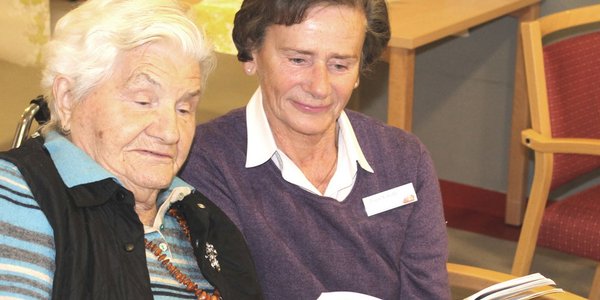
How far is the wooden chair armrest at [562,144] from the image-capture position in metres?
3.06

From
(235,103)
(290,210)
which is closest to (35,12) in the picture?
→ (235,103)

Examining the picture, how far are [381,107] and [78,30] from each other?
3.26 meters

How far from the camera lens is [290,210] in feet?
6.74

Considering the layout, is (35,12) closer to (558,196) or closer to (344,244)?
(344,244)

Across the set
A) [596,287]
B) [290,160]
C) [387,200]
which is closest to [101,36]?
[290,160]

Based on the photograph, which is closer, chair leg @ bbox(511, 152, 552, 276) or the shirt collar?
the shirt collar

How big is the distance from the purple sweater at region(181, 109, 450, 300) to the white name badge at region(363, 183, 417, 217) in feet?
0.04

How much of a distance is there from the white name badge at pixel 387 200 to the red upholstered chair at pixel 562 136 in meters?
1.01

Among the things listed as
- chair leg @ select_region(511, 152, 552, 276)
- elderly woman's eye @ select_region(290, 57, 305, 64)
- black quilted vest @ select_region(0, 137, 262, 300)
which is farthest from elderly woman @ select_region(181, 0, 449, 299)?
chair leg @ select_region(511, 152, 552, 276)

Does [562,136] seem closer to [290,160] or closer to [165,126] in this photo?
[290,160]

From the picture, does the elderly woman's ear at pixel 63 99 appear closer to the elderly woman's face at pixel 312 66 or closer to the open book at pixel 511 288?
the elderly woman's face at pixel 312 66

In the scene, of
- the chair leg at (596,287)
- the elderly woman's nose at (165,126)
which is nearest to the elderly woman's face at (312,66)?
the elderly woman's nose at (165,126)

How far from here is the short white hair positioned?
5.56ft

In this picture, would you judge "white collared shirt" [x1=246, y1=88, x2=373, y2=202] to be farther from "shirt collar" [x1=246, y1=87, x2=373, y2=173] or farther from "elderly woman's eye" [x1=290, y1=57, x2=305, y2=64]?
"elderly woman's eye" [x1=290, y1=57, x2=305, y2=64]
